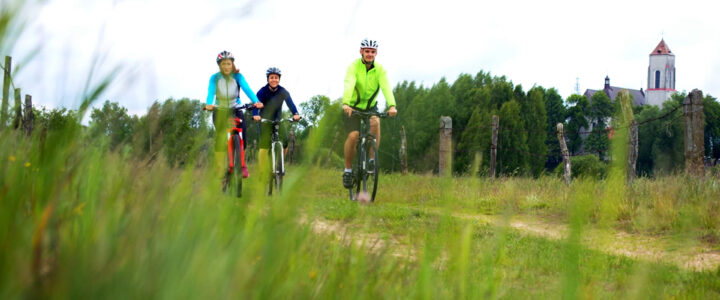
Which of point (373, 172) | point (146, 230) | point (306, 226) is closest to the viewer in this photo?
point (146, 230)

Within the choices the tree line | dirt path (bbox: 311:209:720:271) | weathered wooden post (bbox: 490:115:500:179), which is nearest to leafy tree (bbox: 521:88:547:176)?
the tree line

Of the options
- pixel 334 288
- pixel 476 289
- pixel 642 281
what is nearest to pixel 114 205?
pixel 334 288

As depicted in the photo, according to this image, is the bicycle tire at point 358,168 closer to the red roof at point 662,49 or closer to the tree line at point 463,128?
the tree line at point 463,128

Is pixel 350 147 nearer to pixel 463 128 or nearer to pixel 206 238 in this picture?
pixel 206 238

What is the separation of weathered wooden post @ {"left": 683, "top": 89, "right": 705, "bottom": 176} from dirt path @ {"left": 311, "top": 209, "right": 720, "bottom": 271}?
4.44 m

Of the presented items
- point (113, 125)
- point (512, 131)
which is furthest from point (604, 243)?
point (512, 131)

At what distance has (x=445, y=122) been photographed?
17.1 m

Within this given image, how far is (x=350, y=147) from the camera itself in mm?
9562

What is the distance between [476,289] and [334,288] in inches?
20.8

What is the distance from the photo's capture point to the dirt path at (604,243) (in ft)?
3.88

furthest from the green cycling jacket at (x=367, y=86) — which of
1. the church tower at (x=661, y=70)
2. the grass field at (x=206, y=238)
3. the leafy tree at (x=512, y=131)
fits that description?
the church tower at (x=661, y=70)

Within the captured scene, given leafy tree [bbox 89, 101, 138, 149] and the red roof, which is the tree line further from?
the red roof

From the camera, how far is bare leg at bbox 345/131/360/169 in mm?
9484

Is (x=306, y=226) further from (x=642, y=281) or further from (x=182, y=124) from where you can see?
(x=642, y=281)
